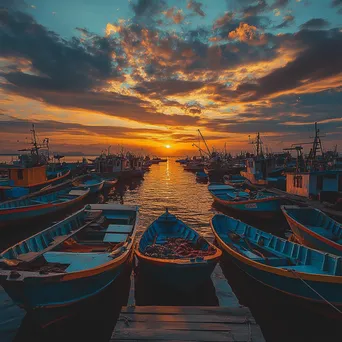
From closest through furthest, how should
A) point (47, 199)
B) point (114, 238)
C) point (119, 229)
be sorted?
point (114, 238) → point (119, 229) → point (47, 199)

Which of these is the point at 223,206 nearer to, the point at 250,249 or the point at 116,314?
the point at 250,249

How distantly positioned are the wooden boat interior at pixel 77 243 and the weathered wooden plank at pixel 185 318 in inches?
118

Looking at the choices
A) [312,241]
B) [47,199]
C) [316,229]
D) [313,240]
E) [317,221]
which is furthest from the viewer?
[47,199]

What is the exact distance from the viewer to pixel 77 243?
13461mm

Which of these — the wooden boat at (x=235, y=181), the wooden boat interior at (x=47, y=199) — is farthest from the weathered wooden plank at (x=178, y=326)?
the wooden boat at (x=235, y=181)

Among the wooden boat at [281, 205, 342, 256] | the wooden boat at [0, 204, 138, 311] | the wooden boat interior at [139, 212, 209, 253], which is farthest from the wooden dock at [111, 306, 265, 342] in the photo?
the wooden boat at [281, 205, 342, 256]

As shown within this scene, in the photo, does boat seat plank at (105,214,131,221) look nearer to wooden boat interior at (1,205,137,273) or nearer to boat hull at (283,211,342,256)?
wooden boat interior at (1,205,137,273)

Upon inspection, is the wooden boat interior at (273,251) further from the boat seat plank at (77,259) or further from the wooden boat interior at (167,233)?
the boat seat plank at (77,259)

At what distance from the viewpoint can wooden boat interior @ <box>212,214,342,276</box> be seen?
33.4 feet

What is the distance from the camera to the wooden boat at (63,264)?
7496 mm

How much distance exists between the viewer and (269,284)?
1012cm

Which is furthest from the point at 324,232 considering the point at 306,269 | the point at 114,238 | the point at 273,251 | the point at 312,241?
the point at 114,238

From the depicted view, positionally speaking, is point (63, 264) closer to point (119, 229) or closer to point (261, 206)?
point (119, 229)

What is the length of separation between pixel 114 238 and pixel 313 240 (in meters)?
11.1
